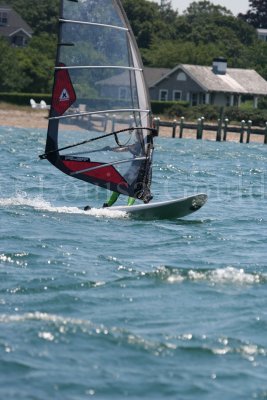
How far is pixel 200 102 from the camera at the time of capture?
6197 centimetres

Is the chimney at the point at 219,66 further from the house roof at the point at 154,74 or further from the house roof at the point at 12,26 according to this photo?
the house roof at the point at 12,26

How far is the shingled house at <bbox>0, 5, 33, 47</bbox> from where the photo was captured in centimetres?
7531

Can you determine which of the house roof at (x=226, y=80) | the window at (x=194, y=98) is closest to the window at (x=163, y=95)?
the house roof at (x=226, y=80)

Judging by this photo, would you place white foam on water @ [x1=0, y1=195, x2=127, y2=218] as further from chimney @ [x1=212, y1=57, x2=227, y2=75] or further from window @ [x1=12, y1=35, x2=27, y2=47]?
window @ [x1=12, y1=35, x2=27, y2=47]

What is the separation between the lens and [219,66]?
6231cm

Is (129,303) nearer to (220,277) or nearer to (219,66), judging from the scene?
(220,277)

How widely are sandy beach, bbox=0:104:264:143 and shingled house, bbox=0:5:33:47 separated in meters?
23.8

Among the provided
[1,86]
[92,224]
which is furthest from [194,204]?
[1,86]

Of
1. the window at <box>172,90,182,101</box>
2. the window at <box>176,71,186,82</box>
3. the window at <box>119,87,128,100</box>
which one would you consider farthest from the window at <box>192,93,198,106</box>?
the window at <box>119,87,128,100</box>

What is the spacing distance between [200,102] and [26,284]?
50.7m

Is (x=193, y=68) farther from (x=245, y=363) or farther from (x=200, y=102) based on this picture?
(x=245, y=363)

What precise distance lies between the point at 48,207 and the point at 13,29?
5909cm

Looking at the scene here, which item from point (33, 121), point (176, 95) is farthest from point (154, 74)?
point (33, 121)

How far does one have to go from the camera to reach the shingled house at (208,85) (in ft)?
201
